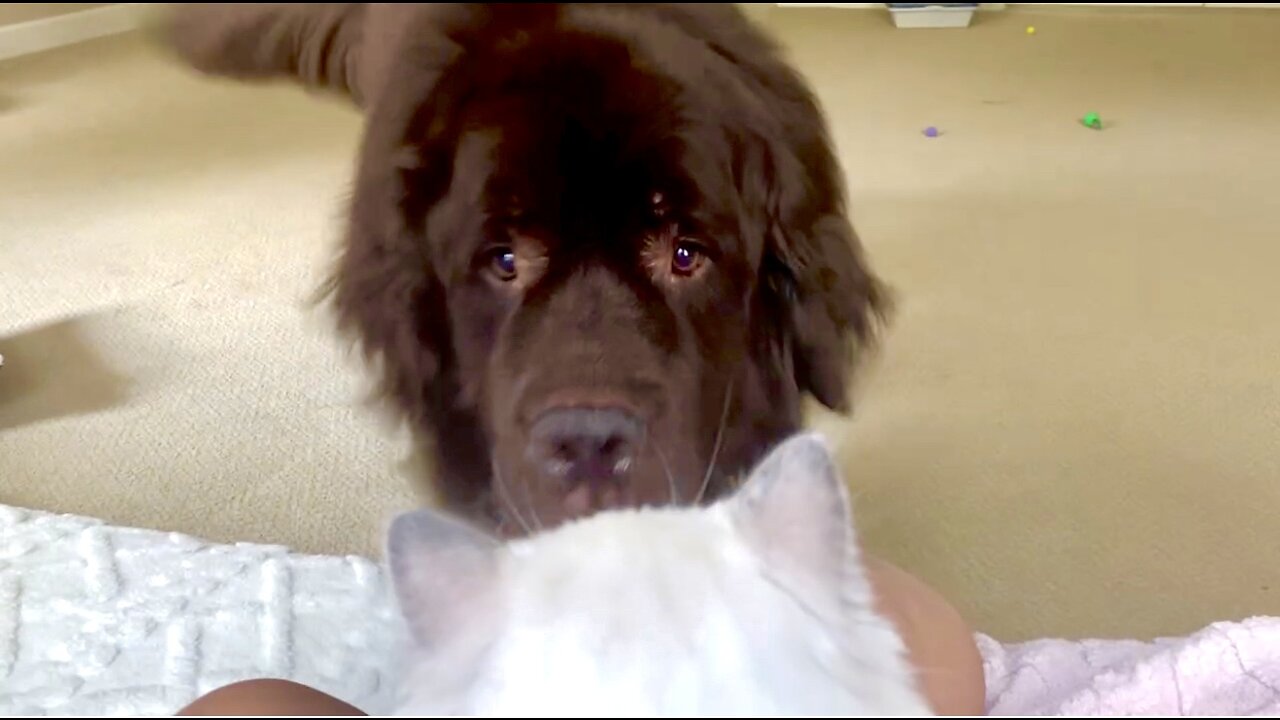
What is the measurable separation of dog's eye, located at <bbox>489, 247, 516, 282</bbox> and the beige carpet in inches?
10.6

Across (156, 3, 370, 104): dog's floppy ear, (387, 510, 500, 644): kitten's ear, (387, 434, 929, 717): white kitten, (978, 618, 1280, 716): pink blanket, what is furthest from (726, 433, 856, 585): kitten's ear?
(978, 618, 1280, 716): pink blanket

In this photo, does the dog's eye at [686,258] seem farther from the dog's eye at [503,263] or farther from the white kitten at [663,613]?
the white kitten at [663,613]

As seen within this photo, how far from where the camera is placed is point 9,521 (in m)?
1.30

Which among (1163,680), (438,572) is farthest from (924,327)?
(438,572)

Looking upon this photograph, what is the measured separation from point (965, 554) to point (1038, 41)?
2.36 metres

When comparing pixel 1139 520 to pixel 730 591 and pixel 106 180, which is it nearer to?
pixel 730 591

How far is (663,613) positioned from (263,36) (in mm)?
401

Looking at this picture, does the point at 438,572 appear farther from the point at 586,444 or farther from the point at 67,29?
the point at 67,29

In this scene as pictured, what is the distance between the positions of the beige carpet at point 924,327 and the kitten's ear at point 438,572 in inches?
17.1

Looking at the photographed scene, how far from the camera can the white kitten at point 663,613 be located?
514 millimetres

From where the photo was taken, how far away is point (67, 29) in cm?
104

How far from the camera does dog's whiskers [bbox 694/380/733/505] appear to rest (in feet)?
2.79

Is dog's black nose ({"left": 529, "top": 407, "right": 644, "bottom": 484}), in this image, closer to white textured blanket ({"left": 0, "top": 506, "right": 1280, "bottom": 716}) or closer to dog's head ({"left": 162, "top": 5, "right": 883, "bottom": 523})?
dog's head ({"left": 162, "top": 5, "right": 883, "bottom": 523})

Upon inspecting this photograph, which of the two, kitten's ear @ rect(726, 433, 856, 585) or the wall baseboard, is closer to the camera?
kitten's ear @ rect(726, 433, 856, 585)
